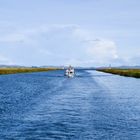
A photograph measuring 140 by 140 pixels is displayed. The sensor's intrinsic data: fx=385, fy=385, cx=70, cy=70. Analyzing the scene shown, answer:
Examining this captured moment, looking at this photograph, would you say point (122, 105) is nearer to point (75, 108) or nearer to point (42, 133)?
point (75, 108)

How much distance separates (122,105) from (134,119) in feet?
36.2

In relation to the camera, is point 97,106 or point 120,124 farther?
point 97,106

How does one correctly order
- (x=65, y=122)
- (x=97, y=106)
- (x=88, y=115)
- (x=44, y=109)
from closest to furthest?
(x=65, y=122), (x=88, y=115), (x=44, y=109), (x=97, y=106)

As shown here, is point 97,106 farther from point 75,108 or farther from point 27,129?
point 27,129

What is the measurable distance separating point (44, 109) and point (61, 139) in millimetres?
15044

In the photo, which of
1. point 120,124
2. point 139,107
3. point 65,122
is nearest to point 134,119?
point 120,124

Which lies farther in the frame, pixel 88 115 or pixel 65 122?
pixel 88 115

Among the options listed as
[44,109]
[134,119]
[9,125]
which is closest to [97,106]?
[44,109]

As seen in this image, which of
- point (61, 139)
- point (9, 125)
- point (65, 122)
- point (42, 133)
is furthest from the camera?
point (65, 122)

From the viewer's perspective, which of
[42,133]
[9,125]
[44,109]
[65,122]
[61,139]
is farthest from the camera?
[44,109]

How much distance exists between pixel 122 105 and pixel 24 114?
13400 millimetres

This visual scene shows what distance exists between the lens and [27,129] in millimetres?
27984

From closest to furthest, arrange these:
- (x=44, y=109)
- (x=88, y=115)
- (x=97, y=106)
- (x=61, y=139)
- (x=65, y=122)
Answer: (x=61, y=139) < (x=65, y=122) < (x=88, y=115) < (x=44, y=109) < (x=97, y=106)

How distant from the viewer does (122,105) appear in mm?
44562
